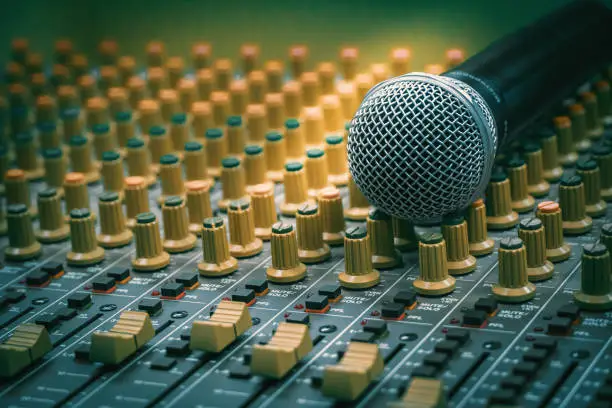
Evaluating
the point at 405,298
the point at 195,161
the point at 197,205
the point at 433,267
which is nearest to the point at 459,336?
the point at 405,298

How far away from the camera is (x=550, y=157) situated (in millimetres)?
9070

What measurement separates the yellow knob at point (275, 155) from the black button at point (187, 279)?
6.18ft

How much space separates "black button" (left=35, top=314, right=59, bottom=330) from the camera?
722 cm

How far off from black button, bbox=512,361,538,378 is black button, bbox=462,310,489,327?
64 cm

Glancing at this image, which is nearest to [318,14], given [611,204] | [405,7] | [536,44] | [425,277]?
[405,7]

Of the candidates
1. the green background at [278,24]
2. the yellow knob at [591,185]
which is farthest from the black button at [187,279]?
the green background at [278,24]

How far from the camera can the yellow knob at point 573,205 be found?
805cm

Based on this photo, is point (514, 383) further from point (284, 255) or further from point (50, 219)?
point (50, 219)

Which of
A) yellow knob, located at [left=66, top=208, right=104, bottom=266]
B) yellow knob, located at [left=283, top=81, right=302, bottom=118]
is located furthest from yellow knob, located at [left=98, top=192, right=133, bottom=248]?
yellow knob, located at [left=283, top=81, right=302, bottom=118]

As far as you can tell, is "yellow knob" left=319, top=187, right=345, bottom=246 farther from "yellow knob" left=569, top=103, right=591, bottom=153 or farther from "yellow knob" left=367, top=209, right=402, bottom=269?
"yellow knob" left=569, top=103, right=591, bottom=153

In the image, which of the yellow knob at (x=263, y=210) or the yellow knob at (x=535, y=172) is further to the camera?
the yellow knob at (x=535, y=172)

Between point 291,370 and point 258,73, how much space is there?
5101 mm

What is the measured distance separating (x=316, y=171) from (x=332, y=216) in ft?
2.49

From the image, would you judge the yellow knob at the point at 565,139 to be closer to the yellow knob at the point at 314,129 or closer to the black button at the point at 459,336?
the yellow knob at the point at 314,129
